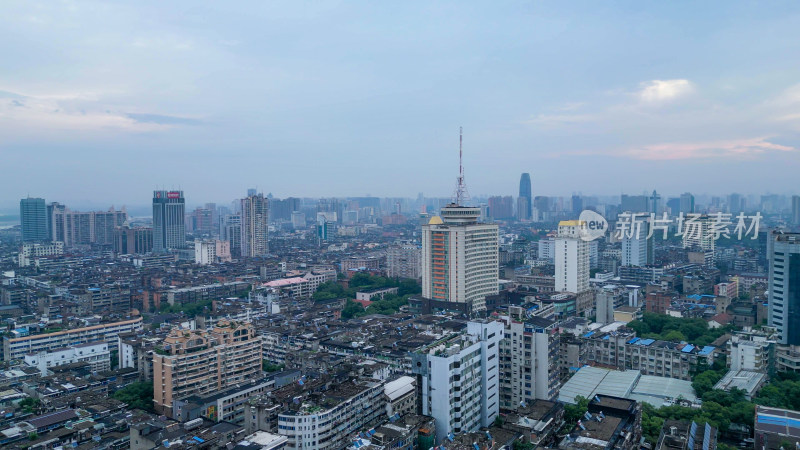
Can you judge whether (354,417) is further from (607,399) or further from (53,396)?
(53,396)

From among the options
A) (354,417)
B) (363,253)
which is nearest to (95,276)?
(363,253)

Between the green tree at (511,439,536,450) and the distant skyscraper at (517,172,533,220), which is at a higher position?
the distant skyscraper at (517,172,533,220)

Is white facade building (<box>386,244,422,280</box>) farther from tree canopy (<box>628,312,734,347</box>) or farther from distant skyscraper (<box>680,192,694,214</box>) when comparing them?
distant skyscraper (<box>680,192,694,214</box>)

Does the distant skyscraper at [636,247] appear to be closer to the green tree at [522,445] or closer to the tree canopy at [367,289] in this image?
the tree canopy at [367,289]

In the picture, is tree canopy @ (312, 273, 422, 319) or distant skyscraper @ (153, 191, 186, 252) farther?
distant skyscraper @ (153, 191, 186, 252)

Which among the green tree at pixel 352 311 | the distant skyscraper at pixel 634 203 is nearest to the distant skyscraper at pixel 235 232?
the green tree at pixel 352 311

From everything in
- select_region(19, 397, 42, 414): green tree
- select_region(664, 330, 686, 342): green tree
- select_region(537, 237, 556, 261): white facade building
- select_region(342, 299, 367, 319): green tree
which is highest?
select_region(537, 237, 556, 261): white facade building

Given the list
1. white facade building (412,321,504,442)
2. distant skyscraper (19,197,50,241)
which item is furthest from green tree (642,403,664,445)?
distant skyscraper (19,197,50,241)
